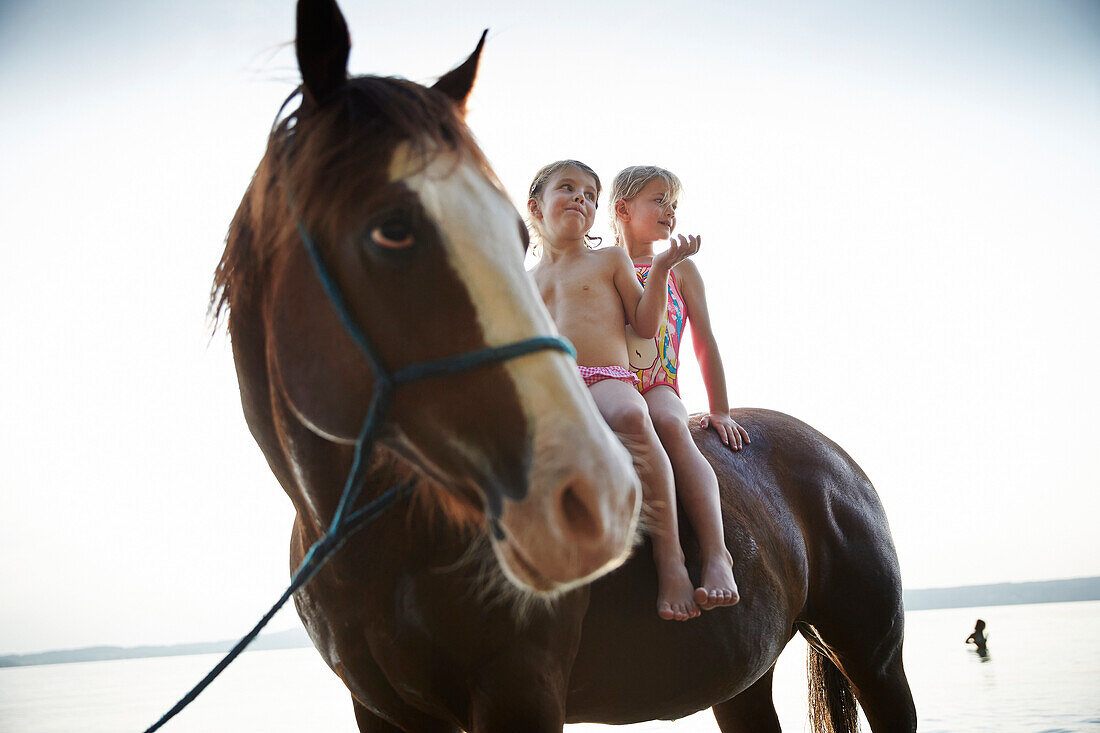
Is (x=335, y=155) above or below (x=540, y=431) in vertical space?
above

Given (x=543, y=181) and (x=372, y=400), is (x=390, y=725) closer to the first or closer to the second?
(x=372, y=400)

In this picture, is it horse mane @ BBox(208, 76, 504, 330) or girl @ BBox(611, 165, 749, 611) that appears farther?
girl @ BBox(611, 165, 749, 611)

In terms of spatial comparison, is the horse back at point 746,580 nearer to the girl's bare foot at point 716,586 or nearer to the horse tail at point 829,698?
the girl's bare foot at point 716,586

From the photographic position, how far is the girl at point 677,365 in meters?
1.73

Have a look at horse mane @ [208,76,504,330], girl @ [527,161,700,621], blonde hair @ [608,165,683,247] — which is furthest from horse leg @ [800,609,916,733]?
horse mane @ [208,76,504,330]

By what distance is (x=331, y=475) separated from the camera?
1.30 meters

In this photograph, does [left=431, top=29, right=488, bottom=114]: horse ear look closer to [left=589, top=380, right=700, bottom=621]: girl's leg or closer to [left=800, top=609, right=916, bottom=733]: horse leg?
[left=589, top=380, right=700, bottom=621]: girl's leg

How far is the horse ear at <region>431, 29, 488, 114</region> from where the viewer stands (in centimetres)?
152

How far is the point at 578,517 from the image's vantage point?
941 mm

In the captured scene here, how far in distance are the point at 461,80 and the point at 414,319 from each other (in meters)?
0.75

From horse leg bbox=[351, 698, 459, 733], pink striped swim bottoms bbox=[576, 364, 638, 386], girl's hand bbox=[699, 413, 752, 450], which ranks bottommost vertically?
horse leg bbox=[351, 698, 459, 733]

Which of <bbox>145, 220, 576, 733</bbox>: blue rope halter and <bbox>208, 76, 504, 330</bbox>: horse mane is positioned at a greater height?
<bbox>208, 76, 504, 330</bbox>: horse mane

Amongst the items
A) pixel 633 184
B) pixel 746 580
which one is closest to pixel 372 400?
pixel 746 580

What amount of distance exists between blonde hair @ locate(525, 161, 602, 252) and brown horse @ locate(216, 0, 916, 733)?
66cm
